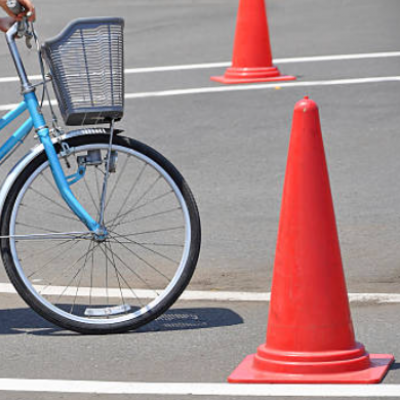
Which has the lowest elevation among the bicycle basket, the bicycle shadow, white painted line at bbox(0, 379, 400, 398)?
white painted line at bbox(0, 379, 400, 398)

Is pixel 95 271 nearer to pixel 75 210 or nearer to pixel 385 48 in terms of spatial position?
pixel 75 210

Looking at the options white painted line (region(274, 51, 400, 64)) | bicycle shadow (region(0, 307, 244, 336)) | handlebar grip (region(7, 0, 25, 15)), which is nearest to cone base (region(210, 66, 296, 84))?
white painted line (region(274, 51, 400, 64))

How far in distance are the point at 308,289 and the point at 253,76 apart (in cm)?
741

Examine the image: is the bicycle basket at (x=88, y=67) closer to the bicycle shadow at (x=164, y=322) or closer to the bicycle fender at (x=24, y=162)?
the bicycle fender at (x=24, y=162)

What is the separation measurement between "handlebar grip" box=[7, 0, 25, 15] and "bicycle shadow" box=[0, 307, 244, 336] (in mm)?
1457

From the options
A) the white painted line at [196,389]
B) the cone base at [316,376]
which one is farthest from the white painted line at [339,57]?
the white painted line at [196,389]

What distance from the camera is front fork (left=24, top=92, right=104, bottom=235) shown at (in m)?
5.13

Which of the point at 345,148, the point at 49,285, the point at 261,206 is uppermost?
the point at 345,148

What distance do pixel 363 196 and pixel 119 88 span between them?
3050 millimetres

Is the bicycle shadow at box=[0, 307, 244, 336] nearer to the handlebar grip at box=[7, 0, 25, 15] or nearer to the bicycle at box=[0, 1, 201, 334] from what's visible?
the bicycle at box=[0, 1, 201, 334]

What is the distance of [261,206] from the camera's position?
7516 mm

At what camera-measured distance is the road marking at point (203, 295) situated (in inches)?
220

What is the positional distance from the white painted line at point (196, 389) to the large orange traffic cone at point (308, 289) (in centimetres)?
7

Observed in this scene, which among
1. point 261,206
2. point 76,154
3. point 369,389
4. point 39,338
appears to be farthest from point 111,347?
point 261,206
